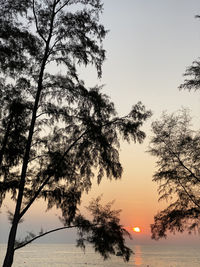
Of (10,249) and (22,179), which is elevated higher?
(22,179)

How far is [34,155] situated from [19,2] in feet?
19.6

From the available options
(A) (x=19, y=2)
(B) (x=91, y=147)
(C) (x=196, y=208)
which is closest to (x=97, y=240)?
(B) (x=91, y=147)

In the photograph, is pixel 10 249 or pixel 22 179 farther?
pixel 22 179

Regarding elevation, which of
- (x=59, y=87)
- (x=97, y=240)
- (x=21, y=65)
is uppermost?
(x=21, y=65)

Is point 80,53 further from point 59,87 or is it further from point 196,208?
point 196,208

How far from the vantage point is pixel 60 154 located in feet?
42.7

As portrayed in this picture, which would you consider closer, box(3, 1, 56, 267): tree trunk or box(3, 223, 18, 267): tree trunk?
box(3, 223, 18, 267): tree trunk

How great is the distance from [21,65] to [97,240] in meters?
7.35

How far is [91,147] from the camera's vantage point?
1298 cm

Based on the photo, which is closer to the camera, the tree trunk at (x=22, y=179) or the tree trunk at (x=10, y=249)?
the tree trunk at (x=10, y=249)

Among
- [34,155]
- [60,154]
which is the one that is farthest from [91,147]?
[34,155]

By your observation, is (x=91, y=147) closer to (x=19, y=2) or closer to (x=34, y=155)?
(x=34, y=155)

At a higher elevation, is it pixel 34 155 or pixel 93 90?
pixel 93 90

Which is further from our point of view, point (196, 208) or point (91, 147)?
point (196, 208)
